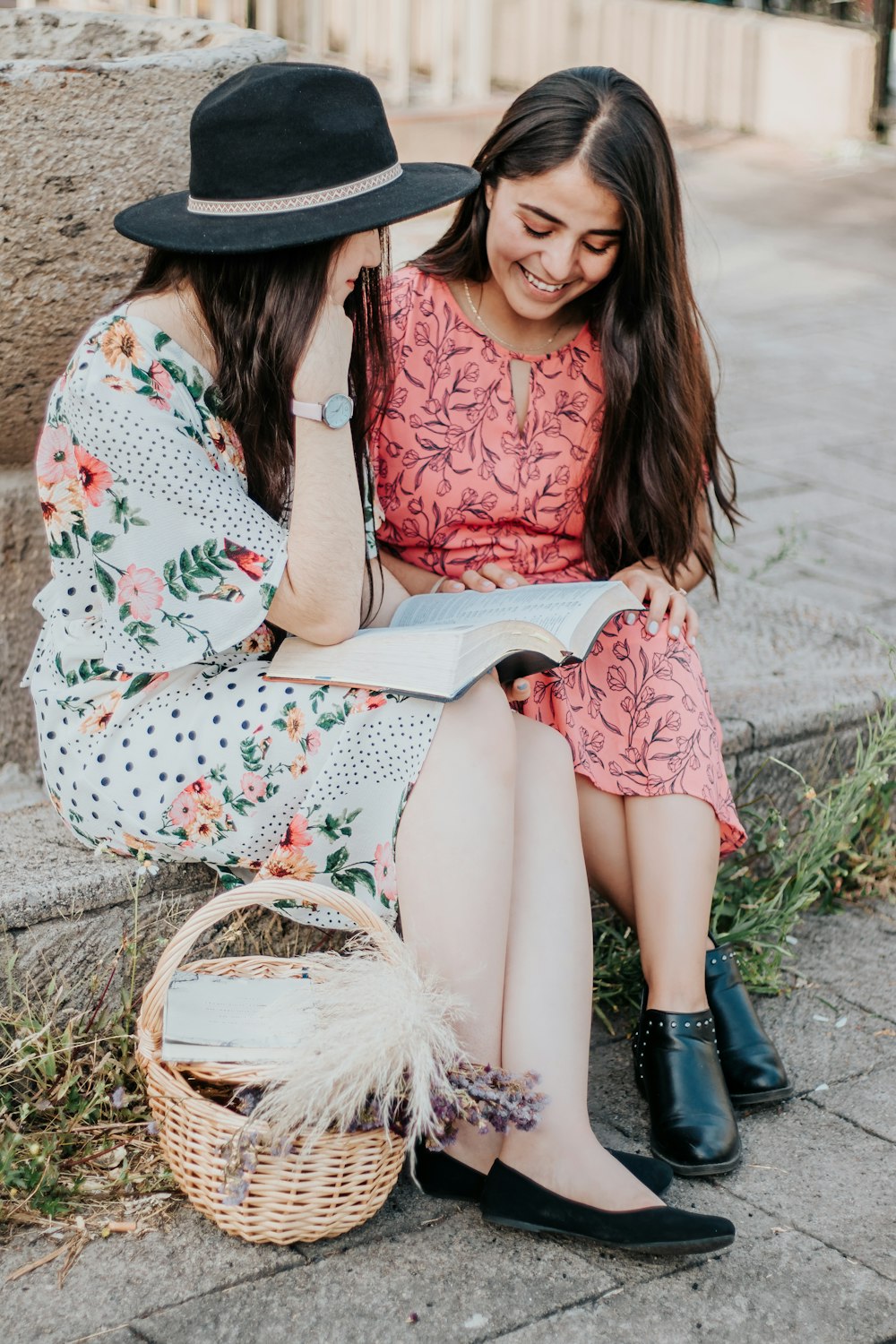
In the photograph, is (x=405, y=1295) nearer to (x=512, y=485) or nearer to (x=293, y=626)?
(x=293, y=626)

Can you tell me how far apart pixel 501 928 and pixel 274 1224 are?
0.45 m

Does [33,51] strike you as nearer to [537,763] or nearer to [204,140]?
[204,140]

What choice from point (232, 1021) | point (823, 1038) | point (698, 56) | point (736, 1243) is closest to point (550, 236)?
point (232, 1021)

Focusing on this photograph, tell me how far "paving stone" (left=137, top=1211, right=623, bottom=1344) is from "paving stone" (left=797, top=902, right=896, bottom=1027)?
871 mm

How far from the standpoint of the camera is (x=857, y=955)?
2771 millimetres

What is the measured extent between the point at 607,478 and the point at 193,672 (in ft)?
2.59

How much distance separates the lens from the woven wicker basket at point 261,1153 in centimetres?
184

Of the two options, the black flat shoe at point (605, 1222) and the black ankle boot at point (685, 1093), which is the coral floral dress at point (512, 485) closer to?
the black ankle boot at point (685, 1093)

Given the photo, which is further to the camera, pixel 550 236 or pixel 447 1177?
pixel 550 236

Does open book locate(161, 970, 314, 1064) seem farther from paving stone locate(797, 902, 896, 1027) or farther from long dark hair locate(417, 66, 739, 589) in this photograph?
paving stone locate(797, 902, 896, 1027)

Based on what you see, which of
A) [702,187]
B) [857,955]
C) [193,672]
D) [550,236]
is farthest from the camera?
[702,187]

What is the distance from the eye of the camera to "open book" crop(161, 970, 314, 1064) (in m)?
1.85

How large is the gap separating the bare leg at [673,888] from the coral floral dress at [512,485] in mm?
90

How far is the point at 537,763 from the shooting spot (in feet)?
6.97
